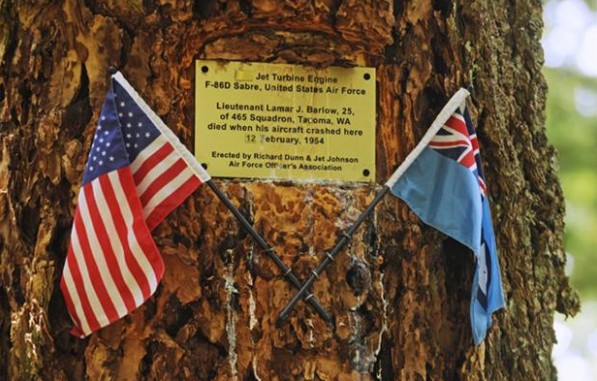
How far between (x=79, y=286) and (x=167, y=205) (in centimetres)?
29

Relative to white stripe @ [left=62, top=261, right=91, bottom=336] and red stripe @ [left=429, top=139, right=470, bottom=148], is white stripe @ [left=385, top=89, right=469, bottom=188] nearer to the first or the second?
red stripe @ [left=429, top=139, right=470, bottom=148]

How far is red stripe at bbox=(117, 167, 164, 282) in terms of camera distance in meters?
2.70

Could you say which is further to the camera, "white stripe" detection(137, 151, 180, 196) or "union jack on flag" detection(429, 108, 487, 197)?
"union jack on flag" detection(429, 108, 487, 197)

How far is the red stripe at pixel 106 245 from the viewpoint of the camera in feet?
8.93

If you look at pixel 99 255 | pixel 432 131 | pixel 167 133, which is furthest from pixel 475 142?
pixel 99 255

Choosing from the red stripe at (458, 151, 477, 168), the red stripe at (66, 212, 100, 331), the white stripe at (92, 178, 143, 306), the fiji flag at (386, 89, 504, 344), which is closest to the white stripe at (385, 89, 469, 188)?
the fiji flag at (386, 89, 504, 344)

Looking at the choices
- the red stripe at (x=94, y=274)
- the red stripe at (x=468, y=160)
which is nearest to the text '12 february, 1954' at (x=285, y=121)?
the red stripe at (x=468, y=160)

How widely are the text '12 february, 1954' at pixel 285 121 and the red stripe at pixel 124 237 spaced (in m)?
0.26

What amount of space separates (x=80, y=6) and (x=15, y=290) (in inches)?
29.0

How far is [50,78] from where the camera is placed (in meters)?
2.83

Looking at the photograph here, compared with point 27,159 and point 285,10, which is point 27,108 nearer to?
point 27,159

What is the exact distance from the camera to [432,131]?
2.90 meters

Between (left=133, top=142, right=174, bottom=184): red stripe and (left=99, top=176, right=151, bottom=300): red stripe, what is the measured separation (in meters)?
0.09

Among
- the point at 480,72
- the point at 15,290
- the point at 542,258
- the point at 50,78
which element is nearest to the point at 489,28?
the point at 480,72
